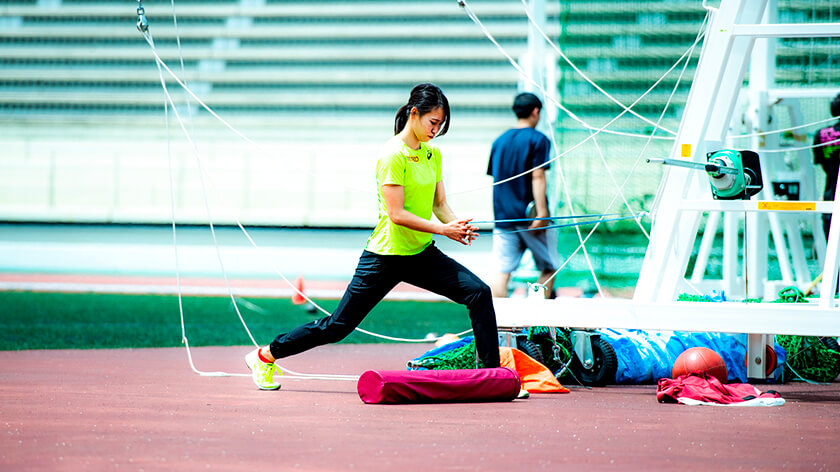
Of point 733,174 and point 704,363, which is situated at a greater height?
point 733,174

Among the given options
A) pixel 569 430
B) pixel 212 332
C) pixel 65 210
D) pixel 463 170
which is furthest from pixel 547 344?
pixel 65 210

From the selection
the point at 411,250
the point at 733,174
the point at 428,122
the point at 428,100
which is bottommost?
the point at 411,250

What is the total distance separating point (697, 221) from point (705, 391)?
0.98m

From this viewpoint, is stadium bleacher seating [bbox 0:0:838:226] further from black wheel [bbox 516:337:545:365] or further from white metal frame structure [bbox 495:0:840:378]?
white metal frame structure [bbox 495:0:840:378]

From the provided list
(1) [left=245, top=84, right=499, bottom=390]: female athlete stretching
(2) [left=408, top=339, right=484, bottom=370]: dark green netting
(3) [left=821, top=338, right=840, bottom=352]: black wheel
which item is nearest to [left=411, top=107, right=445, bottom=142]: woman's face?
(1) [left=245, top=84, right=499, bottom=390]: female athlete stretching

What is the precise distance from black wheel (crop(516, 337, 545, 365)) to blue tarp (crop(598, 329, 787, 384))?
0.36 metres

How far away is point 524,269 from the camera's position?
11258 mm

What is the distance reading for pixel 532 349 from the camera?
5.87 metres

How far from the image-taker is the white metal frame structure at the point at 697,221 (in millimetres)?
5262

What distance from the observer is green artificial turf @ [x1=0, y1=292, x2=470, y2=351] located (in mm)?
8555

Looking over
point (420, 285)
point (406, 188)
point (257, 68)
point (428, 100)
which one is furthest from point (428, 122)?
point (257, 68)

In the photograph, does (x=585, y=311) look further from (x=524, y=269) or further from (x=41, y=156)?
(x=41, y=156)

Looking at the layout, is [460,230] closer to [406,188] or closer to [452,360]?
[406,188]

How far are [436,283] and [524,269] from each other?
244 inches
